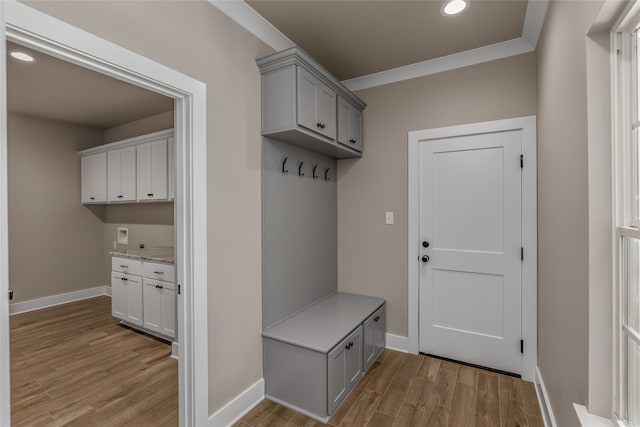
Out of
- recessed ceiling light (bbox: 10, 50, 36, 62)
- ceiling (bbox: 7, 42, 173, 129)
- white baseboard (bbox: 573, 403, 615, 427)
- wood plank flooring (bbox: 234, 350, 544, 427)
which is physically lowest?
wood plank flooring (bbox: 234, 350, 544, 427)

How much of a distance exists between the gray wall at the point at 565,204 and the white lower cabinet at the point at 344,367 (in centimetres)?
121

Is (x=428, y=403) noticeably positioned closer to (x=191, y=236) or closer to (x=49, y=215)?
(x=191, y=236)

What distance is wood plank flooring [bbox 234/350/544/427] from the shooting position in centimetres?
202

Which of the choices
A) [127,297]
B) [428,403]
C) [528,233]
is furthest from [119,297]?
[528,233]

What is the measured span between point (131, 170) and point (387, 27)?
3502mm

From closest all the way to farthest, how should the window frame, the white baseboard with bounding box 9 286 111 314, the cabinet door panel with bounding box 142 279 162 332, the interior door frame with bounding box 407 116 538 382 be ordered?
→ the window frame, the interior door frame with bounding box 407 116 538 382, the cabinet door panel with bounding box 142 279 162 332, the white baseboard with bounding box 9 286 111 314

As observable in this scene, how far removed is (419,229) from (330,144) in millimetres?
1132

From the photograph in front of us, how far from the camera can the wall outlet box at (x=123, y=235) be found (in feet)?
15.5

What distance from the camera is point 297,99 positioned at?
212 cm

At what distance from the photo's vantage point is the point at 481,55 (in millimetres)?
2615

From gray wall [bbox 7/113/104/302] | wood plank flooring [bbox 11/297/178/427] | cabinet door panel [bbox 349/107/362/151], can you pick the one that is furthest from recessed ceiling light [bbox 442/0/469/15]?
gray wall [bbox 7/113/104/302]

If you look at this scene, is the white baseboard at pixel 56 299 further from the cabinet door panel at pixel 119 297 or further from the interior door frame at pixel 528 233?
the interior door frame at pixel 528 233

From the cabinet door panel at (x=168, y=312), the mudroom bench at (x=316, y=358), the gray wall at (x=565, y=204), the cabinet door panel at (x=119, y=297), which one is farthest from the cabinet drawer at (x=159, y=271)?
the gray wall at (x=565, y=204)

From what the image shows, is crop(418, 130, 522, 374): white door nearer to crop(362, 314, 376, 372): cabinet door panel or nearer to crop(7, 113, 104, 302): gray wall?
crop(362, 314, 376, 372): cabinet door panel
